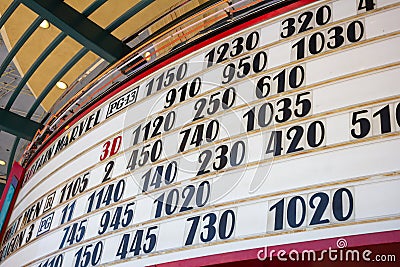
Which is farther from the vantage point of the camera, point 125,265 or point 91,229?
point 91,229

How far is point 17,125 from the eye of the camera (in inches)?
365

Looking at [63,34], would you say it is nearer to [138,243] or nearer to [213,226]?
[138,243]

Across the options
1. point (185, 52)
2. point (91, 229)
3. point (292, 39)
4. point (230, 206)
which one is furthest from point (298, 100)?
point (91, 229)

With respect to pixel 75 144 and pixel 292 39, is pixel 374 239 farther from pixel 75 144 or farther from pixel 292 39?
pixel 75 144

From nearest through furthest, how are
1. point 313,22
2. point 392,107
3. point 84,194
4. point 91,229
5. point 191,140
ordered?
point 392,107, point 313,22, point 191,140, point 91,229, point 84,194

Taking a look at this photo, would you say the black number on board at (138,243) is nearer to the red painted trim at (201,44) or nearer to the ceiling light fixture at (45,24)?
the red painted trim at (201,44)

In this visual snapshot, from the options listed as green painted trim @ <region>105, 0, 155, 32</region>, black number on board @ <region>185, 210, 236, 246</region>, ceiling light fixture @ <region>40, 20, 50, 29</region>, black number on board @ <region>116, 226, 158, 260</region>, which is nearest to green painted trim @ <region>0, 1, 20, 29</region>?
ceiling light fixture @ <region>40, 20, 50, 29</region>

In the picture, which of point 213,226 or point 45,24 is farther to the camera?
point 45,24

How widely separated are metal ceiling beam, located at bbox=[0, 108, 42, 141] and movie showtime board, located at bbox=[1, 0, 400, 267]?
4.02 meters

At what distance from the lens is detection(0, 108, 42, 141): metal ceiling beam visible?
9.16 meters

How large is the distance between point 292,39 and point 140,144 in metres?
1.68

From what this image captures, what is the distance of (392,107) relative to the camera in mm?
3207

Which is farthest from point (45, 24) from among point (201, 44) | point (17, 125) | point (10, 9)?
point (201, 44)

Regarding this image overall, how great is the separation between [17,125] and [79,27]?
2.82 meters
